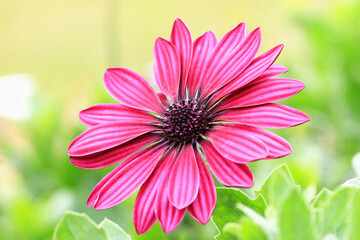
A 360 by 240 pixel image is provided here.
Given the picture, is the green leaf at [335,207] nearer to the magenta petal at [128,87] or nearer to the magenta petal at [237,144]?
the magenta petal at [237,144]

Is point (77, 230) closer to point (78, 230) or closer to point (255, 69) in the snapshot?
point (78, 230)

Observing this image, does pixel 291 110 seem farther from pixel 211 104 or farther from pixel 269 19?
pixel 269 19

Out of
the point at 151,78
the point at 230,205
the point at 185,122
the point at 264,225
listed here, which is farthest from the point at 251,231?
the point at 151,78

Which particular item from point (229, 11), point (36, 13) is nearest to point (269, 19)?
point (229, 11)

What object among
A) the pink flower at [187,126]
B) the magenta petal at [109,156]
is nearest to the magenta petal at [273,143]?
the pink flower at [187,126]

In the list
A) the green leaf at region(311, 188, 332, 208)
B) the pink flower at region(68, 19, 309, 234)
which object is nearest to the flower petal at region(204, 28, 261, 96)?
the pink flower at region(68, 19, 309, 234)

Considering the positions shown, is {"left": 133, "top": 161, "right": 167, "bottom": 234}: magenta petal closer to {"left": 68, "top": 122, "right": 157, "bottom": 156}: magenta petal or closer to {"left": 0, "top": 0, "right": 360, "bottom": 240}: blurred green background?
{"left": 68, "top": 122, "right": 157, "bottom": 156}: magenta petal
